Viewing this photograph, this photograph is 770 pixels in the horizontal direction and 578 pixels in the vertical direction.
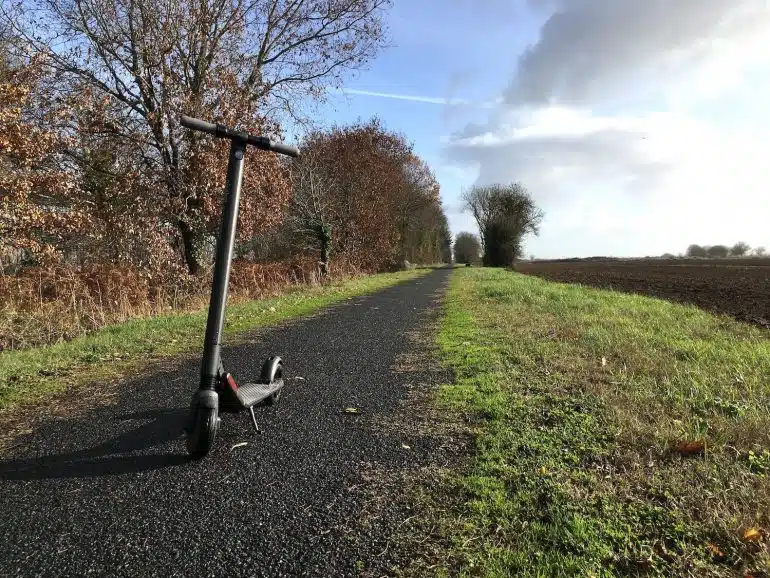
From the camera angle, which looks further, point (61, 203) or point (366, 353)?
point (61, 203)

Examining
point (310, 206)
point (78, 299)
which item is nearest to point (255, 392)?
point (78, 299)

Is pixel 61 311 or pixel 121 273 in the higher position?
pixel 121 273

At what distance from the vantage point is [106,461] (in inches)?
130

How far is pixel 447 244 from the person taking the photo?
295 ft

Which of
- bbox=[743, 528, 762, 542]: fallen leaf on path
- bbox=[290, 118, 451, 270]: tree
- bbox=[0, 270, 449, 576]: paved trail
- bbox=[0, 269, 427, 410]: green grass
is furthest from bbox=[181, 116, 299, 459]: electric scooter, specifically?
bbox=[290, 118, 451, 270]: tree

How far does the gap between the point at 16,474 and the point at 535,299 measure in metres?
11.3

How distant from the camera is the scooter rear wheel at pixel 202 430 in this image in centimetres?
319

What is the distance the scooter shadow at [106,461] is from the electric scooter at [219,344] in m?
0.29

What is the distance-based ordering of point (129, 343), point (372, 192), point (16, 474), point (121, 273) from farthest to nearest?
point (372, 192)
point (121, 273)
point (129, 343)
point (16, 474)

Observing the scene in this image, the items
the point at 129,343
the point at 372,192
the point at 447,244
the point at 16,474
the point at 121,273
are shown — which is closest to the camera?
the point at 16,474

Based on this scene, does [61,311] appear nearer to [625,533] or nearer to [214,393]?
[214,393]

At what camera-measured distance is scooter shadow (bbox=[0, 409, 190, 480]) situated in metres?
3.14

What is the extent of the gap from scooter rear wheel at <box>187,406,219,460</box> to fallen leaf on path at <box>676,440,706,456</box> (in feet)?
10.3

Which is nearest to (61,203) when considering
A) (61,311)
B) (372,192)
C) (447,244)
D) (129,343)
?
(61,311)
